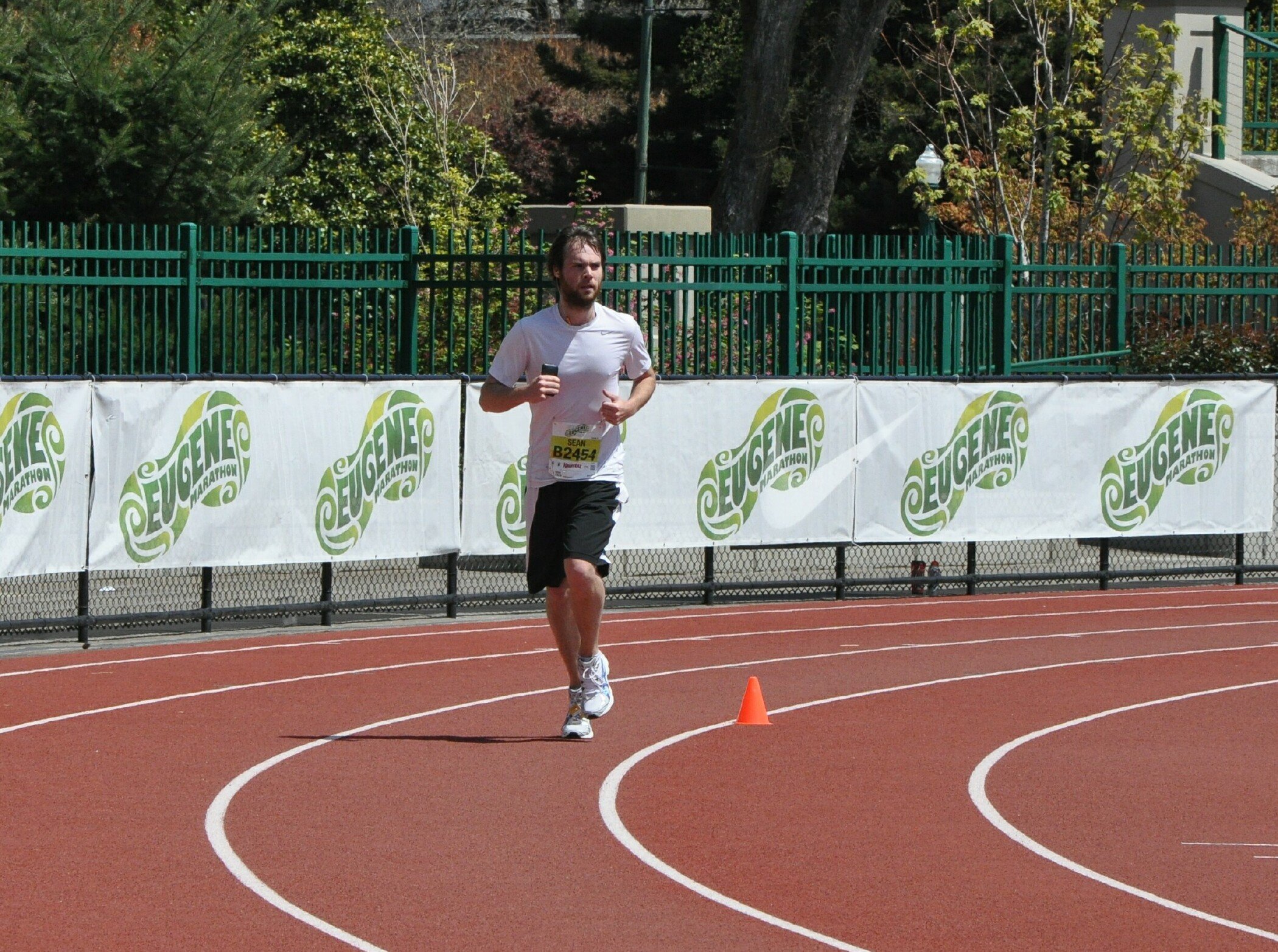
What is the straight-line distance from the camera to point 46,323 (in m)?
15.3

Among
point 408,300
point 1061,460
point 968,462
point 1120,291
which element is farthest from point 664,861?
point 1120,291

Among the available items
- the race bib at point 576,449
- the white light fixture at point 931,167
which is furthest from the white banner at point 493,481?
the white light fixture at point 931,167

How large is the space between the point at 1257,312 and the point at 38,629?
12.2m

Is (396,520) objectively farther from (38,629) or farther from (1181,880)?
(1181,880)

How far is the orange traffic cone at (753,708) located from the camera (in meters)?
10.1

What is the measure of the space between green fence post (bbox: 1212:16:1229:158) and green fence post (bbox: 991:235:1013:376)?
1362cm

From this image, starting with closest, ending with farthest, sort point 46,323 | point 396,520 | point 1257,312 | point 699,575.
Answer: point 396,520 → point 46,323 → point 699,575 → point 1257,312

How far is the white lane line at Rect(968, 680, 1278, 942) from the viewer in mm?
6504

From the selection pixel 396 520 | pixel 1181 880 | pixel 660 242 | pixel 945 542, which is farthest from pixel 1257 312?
pixel 1181 880

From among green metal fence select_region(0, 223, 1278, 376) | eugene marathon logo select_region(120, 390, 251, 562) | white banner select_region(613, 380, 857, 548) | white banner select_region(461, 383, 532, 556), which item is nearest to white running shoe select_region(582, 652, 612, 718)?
eugene marathon logo select_region(120, 390, 251, 562)

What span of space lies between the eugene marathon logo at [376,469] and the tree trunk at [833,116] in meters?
15.5

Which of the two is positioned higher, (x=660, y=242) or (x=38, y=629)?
(x=660, y=242)

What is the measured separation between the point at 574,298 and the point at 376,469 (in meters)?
5.12

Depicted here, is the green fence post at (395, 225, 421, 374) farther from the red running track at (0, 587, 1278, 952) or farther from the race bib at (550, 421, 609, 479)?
the race bib at (550, 421, 609, 479)
